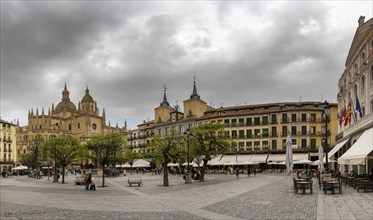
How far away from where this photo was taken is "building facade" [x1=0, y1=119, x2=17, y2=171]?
9244 cm

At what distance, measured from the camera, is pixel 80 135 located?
144125 mm

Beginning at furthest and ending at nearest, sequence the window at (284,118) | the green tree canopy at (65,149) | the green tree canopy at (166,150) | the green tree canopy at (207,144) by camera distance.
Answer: the window at (284,118) < the green tree canopy at (65,149) < the green tree canopy at (207,144) < the green tree canopy at (166,150)

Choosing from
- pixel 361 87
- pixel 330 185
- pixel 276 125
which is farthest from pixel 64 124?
pixel 330 185

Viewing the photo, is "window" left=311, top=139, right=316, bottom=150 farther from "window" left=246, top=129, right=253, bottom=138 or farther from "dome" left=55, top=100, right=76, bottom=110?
"dome" left=55, top=100, right=76, bottom=110

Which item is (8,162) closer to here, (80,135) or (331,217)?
(80,135)

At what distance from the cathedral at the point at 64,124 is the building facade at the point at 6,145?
3615cm

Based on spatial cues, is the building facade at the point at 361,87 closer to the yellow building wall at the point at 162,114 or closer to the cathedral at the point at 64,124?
the yellow building wall at the point at 162,114

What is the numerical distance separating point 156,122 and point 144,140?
19.5 feet

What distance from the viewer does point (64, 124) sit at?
494ft

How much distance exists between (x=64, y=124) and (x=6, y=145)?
56262 millimetres

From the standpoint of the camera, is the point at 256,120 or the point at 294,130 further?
the point at 256,120

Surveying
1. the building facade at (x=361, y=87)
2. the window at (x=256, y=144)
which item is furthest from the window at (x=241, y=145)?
the building facade at (x=361, y=87)

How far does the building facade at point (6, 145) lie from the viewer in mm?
92438

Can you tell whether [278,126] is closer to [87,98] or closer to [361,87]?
[361,87]
